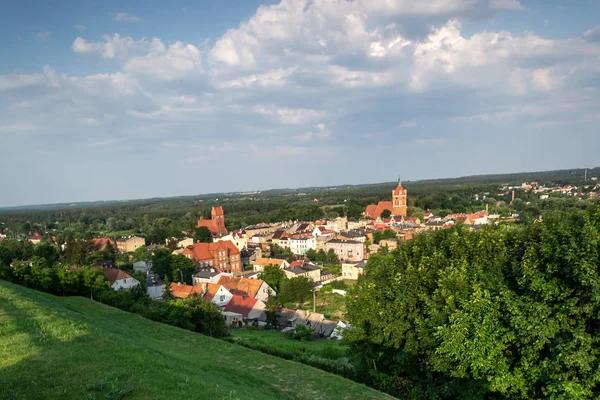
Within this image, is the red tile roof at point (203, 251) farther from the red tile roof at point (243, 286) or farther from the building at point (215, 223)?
the building at point (215, 223)

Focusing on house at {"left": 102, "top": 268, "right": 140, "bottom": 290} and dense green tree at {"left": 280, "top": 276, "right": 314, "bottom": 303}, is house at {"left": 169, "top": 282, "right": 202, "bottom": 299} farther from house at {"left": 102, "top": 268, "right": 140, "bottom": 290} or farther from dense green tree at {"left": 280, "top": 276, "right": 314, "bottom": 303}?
dense green tree at {"left": 280, "top": 276, "right": 314, "bottom": 303}

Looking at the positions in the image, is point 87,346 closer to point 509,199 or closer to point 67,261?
point 67,261

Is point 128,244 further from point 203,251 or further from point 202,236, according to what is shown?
point 203,251

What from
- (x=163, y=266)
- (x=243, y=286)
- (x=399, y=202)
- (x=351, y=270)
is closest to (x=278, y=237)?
(x=351, y=270)

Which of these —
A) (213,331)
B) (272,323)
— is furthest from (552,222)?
(272,323)

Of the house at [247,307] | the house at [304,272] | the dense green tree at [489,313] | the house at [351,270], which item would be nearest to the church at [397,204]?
the house at [351,270]

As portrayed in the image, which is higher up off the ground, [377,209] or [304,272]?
[377,209]
